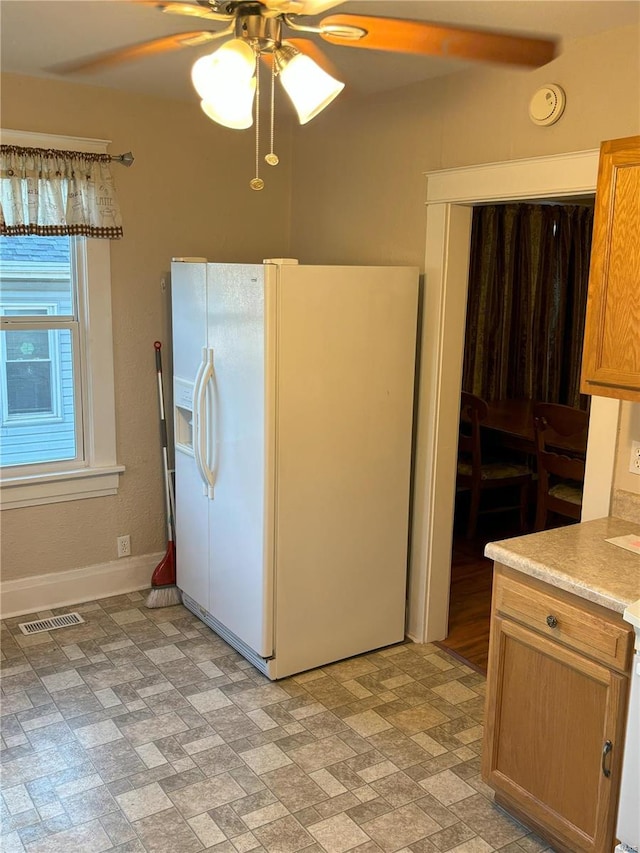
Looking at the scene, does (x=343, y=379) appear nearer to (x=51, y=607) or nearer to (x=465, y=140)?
(x=465, y=140)

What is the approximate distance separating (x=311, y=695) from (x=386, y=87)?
8.58 ft

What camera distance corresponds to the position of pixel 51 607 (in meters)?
3.90

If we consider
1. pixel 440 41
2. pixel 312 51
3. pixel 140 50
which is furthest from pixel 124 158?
pixel 440 41

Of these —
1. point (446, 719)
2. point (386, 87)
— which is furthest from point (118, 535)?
point (386, 87)

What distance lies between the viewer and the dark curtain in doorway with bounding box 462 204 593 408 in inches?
227

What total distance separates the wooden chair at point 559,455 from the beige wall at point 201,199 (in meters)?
1.49

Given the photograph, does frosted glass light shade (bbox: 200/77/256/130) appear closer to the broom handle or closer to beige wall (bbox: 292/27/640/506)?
beige wall (bbox: 292/27/640/506)

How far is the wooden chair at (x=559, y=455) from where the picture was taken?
435 centimetres

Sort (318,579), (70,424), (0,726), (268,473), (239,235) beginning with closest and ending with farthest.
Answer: (0,726) < (268,473) < (318,579) < (70,424) < (239,235)

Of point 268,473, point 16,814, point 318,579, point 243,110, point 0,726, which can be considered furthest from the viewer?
point 318,579

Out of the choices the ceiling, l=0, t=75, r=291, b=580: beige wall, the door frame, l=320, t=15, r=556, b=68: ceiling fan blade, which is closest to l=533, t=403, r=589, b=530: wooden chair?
the door frame

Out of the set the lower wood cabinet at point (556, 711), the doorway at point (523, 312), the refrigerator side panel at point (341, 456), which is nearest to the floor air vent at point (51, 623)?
the refrigerator side panel at point (341, 456)

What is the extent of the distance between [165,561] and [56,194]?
1.84 meters

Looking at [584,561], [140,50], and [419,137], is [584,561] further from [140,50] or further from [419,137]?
[419,137]
